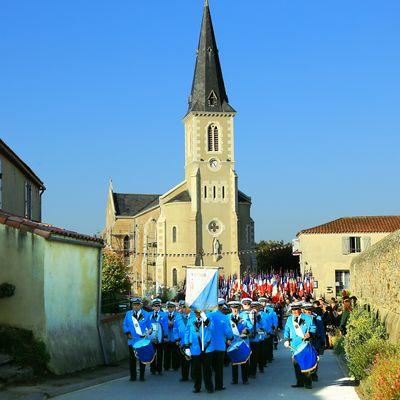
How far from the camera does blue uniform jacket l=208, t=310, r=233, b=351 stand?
15891 millimetres

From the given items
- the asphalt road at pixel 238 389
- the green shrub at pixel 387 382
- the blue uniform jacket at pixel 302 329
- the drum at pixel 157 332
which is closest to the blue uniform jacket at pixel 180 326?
the drum at pixel 157 332

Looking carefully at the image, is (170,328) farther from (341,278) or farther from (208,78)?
(208,78)

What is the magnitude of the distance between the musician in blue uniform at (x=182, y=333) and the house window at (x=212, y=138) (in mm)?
67773

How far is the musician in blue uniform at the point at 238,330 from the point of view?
16.7 meters

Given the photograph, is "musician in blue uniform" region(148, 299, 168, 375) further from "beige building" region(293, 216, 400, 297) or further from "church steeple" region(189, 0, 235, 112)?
"church steeple" region(189, 0, 235, 112)

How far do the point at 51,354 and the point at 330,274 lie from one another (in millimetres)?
46684

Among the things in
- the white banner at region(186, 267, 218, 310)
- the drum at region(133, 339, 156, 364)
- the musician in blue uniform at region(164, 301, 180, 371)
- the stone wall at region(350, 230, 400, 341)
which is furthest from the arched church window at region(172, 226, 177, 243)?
the drum at region(133, 339, 156, 364)

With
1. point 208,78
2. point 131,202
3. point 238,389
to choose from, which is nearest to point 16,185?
point 238,389

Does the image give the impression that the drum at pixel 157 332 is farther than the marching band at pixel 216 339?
Yes

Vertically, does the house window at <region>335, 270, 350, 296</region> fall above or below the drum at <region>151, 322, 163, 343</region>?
above

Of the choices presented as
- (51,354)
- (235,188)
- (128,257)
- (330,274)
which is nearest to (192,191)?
(235,188)

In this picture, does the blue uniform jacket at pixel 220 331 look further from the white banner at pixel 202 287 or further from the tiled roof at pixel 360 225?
the tiled roof at pixel 360 225

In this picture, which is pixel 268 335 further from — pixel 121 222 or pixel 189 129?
pixel 121 222

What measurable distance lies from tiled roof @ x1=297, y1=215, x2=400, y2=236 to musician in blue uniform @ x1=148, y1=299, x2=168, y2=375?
43.4m
